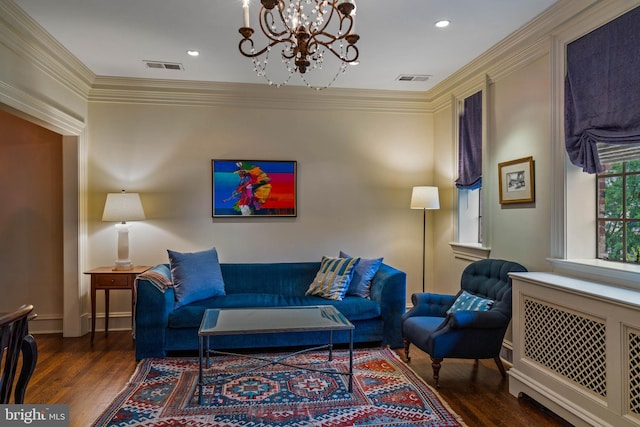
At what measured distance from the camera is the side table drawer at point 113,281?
404 centimetres

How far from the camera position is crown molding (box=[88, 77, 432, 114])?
4.45m

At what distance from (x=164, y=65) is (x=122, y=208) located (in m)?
1.49

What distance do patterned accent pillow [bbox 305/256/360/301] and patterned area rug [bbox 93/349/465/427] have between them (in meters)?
0.70

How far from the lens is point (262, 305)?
12.4ft

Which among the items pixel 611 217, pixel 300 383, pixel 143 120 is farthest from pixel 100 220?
pixel 611 217

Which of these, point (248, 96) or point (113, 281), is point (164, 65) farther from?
point (113, 281)

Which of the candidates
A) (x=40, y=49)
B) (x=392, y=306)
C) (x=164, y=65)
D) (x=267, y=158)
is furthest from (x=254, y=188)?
(x=40, y=49)

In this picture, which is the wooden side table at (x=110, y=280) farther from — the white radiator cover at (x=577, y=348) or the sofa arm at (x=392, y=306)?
the white radiator cover at (x=577, y=348)

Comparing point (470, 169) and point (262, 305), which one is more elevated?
point (470, 169)

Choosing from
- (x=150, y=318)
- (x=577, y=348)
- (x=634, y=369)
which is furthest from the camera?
(x=150, y=318)

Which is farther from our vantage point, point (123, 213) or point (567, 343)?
point (123, 213)

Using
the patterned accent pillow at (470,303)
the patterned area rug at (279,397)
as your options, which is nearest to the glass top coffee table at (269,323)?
the patterned area rug at (279,397)

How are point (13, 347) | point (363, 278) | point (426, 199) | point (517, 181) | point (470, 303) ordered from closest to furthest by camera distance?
1. point (13, 347)
2. point (470, 303)
3. point (517, 181)
4. point (363, 278)
5. point (426, 199)

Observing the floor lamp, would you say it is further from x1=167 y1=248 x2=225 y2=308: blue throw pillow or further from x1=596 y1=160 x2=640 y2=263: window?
x1=167 y1=248 x2=225 y2=308: blue throw pillow
